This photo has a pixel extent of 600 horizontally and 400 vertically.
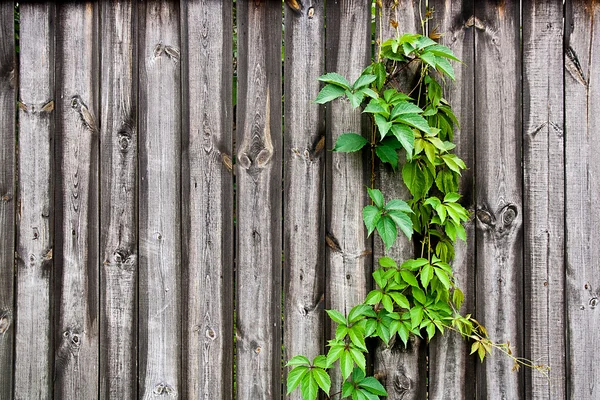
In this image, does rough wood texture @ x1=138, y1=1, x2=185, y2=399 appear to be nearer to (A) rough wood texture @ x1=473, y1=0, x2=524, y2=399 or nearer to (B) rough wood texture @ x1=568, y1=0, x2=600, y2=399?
(A) rough wood texture @ x1=473, y1=0, x2=524, y2=399

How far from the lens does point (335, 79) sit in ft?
4.37

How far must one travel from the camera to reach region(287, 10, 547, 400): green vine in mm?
1312

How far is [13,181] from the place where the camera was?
1493mm

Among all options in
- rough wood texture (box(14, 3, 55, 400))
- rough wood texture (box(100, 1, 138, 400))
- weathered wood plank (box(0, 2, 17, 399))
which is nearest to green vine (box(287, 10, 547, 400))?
rough wood texture (box(100, 1, 138, 400))

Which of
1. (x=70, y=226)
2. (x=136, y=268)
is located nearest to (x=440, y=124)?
(x=136, y=268)

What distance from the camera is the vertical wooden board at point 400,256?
4.74ft

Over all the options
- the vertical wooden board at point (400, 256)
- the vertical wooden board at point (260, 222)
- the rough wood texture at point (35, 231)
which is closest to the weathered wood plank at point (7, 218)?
the rough wood texture at point (35, 231)

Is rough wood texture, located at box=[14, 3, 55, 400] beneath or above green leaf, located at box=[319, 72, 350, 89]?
beneath

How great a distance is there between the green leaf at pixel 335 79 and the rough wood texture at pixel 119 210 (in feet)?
2.19

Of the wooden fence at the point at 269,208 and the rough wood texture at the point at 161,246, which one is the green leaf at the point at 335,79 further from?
the rough wood texture at the point at 161,246

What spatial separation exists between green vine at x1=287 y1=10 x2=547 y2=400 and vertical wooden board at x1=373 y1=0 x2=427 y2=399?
39 mm

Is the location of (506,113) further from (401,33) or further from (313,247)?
(313,247)

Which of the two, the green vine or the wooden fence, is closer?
the green vine

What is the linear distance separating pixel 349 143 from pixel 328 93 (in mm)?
175
